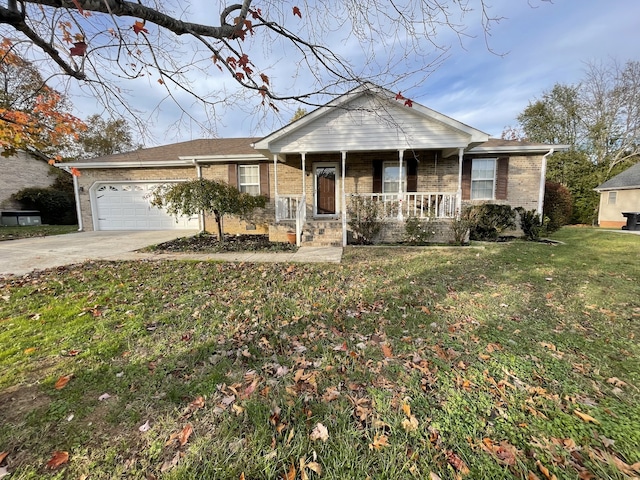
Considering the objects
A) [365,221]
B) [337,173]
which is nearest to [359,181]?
[337,173]

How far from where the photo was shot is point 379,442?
1791 millimetres

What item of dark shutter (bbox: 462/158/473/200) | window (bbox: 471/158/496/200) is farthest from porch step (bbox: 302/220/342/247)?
window (bbox: 471/158/496/200)

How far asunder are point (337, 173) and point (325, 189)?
0.81 m

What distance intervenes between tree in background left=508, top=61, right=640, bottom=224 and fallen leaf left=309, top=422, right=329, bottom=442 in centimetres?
2608

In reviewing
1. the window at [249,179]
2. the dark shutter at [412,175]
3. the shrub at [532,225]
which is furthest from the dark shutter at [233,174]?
the shrub at [532,225]

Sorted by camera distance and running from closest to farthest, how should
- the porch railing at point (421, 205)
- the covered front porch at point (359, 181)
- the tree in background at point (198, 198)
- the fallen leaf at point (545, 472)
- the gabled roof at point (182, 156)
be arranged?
the fallen leaf at point (545, 472)
the tree in background at point (198, 198)
the porch railing at point (421, 205)
the covered front porch at point (359, 181)
the gabled roof at point (182, 156)

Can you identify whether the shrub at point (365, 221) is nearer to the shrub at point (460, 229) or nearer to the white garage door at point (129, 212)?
the shrub at point (460, 229)

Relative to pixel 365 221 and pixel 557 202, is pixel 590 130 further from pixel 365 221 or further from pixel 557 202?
pixel 365 221

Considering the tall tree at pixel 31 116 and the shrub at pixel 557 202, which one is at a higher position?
the tall tree at pixel 31 116

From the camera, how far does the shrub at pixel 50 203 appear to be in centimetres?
1650

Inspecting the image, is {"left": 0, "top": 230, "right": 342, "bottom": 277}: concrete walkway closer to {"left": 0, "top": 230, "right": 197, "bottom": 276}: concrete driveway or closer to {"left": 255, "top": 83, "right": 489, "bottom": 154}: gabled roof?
{"left": 0, "top": 230, "right": 197, "bottom": 276}: concrete driveway

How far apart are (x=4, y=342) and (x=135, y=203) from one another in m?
11.3

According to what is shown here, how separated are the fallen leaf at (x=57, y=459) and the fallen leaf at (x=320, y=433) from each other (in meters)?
1.49

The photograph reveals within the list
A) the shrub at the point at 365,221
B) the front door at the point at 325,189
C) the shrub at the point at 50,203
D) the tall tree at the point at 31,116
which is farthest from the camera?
the shrub at the point at 50,203
